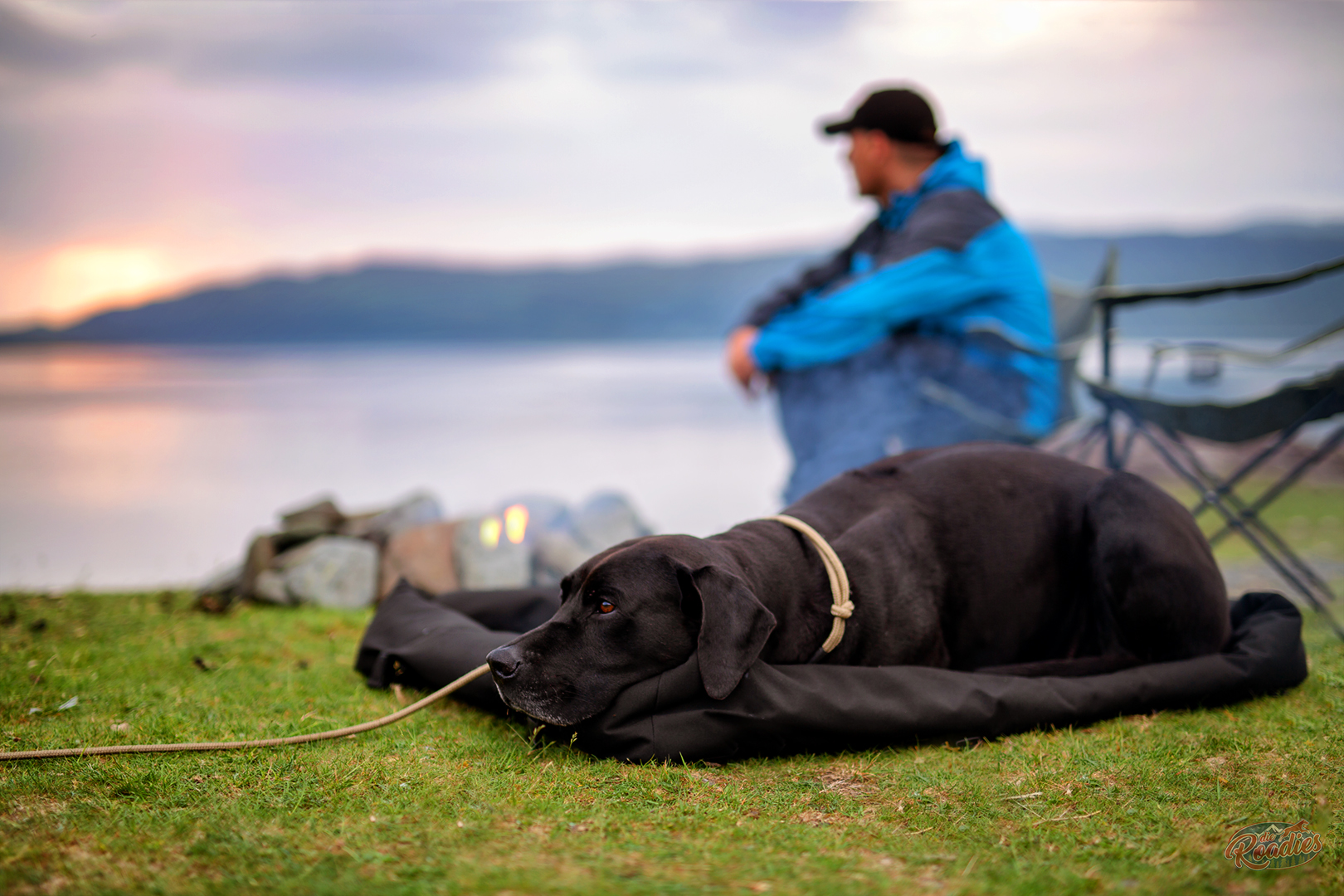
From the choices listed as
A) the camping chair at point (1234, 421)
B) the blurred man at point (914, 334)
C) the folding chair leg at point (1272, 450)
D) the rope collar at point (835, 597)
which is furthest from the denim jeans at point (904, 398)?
Answer: the rope collar at point (835, 597)

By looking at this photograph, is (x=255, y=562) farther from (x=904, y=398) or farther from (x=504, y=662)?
(x=904, y=398)

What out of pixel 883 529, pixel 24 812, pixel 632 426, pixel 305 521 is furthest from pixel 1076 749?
pixel 632 426

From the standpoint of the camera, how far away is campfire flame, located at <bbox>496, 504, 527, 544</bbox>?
5.50m

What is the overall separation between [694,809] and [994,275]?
3.41 meters

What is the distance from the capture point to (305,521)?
5.73 meters

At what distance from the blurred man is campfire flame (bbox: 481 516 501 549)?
155 cm

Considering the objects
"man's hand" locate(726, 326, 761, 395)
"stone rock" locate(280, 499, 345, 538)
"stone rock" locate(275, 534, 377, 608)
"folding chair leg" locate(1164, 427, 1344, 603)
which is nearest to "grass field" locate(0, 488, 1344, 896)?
"folding chair leg" locate(1164, 427, 1344, 603)

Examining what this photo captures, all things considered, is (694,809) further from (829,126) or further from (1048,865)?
(829,126)

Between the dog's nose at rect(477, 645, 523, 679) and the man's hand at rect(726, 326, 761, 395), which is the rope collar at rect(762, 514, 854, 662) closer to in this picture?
the dog's nose at rect(477, 645, 523, 679)

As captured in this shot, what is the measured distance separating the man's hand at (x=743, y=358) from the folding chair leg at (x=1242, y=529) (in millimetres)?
1775

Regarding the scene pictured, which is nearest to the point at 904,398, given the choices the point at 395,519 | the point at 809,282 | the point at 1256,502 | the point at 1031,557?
the point at 809,282

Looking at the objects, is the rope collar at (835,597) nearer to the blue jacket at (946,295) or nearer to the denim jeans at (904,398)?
the denim jeans at (904,398)

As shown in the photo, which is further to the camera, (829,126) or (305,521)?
(305,521)

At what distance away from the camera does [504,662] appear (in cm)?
245
